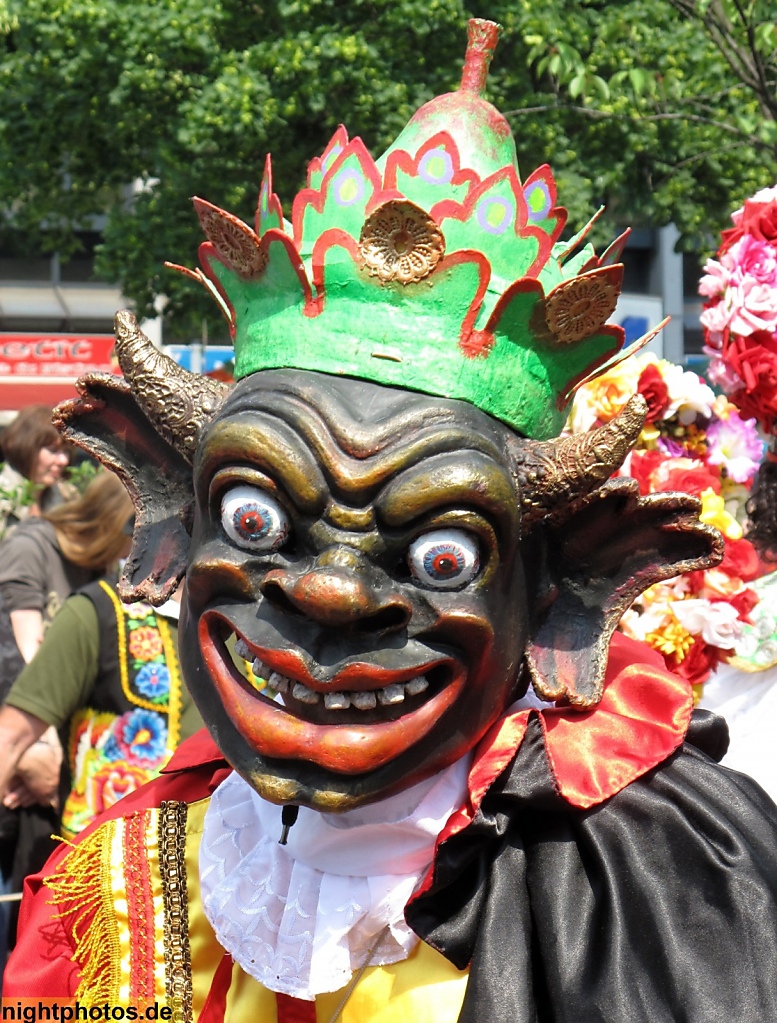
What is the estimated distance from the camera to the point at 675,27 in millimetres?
8062

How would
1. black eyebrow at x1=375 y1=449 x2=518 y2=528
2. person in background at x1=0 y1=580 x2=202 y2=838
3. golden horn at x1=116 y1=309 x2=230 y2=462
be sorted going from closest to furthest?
black eyebrow at x1=375 y1=449 x2=518 y2=528
golden horn at x1=116 y1=309 x2=230 y2=462
person in background at x1=0 y1=580 x2=202 y2=838

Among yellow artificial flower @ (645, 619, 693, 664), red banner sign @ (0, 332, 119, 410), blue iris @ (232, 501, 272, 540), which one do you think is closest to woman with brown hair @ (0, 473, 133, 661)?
yellow artificial flower @ (645, 619, 693, 664)

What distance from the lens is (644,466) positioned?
2953 millimetres

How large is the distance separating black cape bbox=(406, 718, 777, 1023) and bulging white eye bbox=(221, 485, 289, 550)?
475mm

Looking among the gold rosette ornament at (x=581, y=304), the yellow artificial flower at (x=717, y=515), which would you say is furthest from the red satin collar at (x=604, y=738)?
the yellow artificial flower at (x=717, y=515)

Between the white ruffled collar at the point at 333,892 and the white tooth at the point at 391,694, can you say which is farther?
the white ruffled collar at the point at 333,892

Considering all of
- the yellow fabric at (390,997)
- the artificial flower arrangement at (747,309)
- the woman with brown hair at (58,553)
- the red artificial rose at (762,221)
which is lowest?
the yellow fabric at (390,997)

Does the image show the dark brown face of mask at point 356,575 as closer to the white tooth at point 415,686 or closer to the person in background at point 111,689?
the white tooth at point 415,686

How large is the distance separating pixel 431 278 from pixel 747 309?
128 centimetres

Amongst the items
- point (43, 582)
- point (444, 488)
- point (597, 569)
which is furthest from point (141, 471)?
point (43, 582)

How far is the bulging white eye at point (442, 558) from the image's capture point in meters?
1.78

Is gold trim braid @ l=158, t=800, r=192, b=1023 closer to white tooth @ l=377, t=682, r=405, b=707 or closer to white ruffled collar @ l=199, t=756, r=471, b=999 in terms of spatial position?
white ruffled collar @ l=199, t=756, r=471, b=999

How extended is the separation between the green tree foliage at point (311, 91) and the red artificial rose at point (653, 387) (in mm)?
4681

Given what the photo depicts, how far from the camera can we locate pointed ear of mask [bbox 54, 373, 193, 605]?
2129 millimetres
